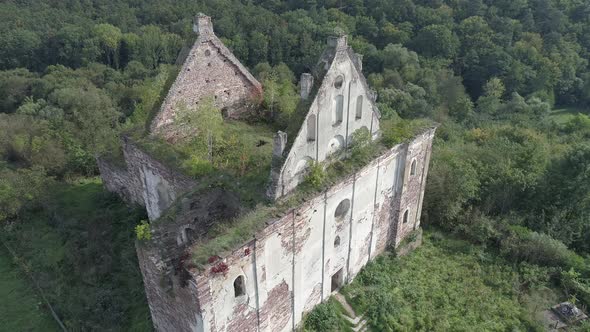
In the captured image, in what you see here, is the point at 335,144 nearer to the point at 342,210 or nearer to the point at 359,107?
the point at 359,107

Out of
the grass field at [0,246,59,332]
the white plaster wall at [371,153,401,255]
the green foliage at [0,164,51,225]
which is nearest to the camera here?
the white plaster wall at [371,153,401,255]

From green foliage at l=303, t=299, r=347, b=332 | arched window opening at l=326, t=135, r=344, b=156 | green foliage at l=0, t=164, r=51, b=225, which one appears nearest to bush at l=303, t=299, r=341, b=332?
green foliage at l=303, t=299, r=347, b=332

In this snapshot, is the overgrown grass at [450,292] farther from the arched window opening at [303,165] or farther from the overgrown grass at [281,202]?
the arched window opening at [303,165]

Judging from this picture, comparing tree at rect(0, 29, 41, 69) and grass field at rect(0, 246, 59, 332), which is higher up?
tree at rect(0, 29, 41, 69)

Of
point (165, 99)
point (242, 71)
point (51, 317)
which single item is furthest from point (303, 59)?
point (51, 317)

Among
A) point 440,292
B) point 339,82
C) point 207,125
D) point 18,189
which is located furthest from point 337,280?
point 18,189

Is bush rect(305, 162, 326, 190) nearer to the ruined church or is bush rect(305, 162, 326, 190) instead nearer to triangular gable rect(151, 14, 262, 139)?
the ruined church

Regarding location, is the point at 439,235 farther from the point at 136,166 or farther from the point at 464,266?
the point at 136,166
